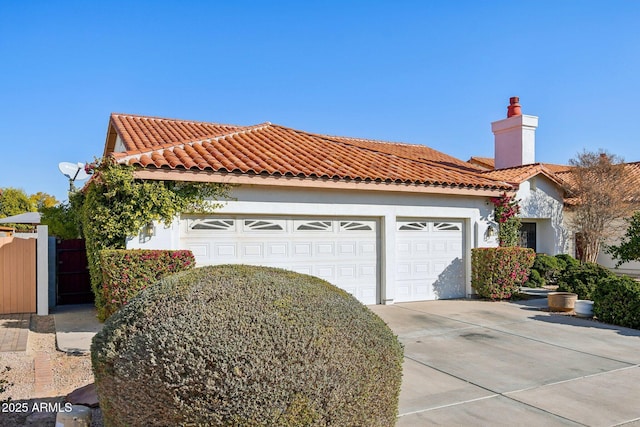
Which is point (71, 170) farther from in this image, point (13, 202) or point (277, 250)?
point (13, 202)

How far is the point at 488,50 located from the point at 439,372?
10.5m

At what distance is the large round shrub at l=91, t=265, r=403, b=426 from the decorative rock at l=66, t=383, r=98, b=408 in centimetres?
129

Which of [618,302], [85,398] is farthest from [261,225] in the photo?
[618,302]

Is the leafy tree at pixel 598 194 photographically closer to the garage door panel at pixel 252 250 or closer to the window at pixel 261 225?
the window at pixel 261 225

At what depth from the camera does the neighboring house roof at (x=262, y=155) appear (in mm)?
10023

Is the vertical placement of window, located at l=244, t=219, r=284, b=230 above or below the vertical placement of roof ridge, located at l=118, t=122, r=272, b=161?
below

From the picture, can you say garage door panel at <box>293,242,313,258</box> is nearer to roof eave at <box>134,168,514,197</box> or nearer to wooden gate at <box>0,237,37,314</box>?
roof eave at <box>134,168,514,197</box>

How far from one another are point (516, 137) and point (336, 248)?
12138mm

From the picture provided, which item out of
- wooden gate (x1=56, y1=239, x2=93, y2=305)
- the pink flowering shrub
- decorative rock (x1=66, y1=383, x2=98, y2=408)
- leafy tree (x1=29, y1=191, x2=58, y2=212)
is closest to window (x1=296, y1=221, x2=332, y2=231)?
the pink flowering shrub

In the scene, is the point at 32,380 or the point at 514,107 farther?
the point at 514,107

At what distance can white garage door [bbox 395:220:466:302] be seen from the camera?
12398mm

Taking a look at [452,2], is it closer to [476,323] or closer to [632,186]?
[476,323]

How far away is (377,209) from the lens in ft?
39.2

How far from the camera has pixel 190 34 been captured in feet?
44.0
